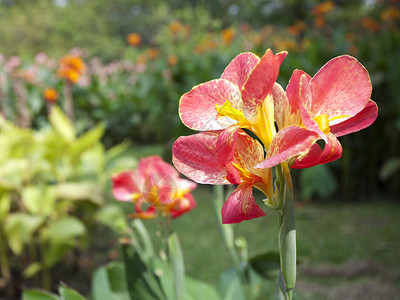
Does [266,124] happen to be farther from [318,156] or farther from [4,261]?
[4,261]

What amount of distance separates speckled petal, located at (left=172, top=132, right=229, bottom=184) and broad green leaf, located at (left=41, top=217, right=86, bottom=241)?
4.36 ft

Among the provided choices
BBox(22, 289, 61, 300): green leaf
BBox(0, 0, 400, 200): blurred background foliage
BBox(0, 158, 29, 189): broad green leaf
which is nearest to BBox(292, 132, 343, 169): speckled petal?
BBox(22, 289, 61, 300): green leaf

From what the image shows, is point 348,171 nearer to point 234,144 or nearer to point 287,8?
point 234,144

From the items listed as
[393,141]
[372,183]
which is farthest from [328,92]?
[372,183]

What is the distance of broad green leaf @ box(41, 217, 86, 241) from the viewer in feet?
5.27

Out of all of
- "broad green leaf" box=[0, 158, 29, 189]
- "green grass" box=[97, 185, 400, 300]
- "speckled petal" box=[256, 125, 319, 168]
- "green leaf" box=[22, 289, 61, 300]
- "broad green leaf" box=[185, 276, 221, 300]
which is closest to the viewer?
"speckled petal" box=[256, 125, 319, 168]

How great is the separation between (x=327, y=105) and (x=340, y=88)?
0.8 inches

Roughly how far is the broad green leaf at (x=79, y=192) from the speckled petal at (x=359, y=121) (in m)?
1.49

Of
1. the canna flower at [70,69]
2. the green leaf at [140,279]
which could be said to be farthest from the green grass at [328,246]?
the green leaf at [140,279]

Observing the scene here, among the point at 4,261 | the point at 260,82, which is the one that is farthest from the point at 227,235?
the point at 4,261

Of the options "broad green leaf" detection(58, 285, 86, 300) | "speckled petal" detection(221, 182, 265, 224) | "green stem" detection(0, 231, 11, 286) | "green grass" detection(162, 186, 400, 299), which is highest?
"speckled petal" detection(221, 182, 265, 224)

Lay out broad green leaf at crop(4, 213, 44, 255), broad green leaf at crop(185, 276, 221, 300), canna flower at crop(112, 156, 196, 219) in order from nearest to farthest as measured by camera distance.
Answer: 1. canna flower at crop(112, 156, 196, 219)
2. broad green leaf at crop(185, 276, 221, 300)
3. broad green leaf at crop(4, 213, 44, 255)

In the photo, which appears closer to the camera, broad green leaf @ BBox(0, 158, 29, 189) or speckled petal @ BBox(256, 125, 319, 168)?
speckled petal @ BBox(256, 125, 319, 168)

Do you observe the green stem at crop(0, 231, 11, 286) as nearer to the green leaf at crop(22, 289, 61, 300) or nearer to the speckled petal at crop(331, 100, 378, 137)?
the green leaf at crop(22, 289, 61, 300)
